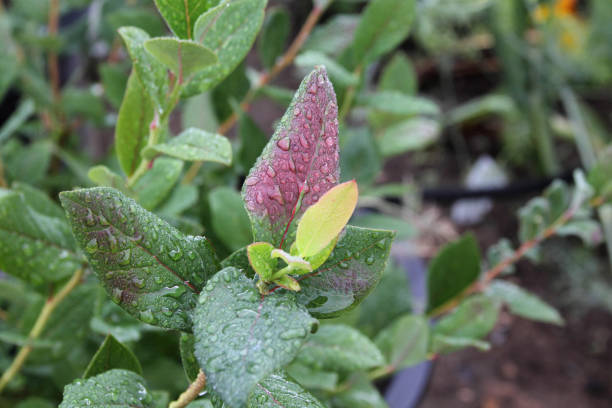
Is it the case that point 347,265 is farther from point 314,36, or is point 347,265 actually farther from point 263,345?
point 314,36

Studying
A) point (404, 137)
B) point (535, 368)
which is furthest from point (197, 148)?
point (535, 368)

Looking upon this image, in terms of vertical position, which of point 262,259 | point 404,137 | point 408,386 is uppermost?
point 262,259

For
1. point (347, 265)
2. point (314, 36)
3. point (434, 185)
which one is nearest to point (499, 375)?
point (434, 185)

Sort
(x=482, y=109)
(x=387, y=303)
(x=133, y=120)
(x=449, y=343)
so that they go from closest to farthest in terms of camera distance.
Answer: (x=133, y=120) < (x=449, y=343) < (x=387, y=303) < (x=482, y=109)

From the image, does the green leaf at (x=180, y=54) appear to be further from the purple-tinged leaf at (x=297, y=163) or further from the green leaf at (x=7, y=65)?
the green leaf at (x=7, y=65)

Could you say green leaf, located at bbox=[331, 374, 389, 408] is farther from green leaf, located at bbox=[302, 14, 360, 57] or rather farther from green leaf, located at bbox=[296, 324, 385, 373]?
green leaf, located at bbox=[302, 14, 360, 57]

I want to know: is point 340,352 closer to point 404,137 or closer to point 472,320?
point 472,320

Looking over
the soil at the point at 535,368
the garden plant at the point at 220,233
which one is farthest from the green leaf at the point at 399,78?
the soil at the point at 535,368
